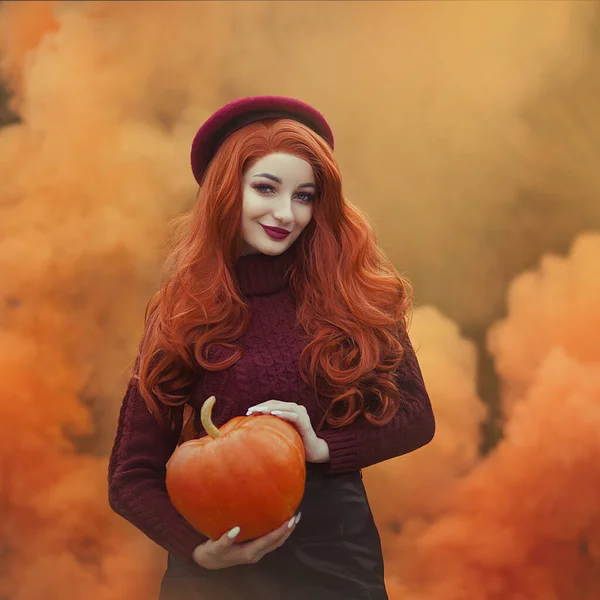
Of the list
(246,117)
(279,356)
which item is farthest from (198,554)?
(246,117)

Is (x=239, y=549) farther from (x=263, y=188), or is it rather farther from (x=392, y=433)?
(x=263, y=188)

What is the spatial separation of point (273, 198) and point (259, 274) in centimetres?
17

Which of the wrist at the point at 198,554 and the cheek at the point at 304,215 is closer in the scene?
the wrist at the point at 198,554

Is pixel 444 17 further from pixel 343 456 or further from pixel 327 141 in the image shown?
pixel 343 456

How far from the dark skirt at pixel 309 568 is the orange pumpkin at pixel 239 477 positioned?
0.56ft

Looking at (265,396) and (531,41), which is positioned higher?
(531,41)

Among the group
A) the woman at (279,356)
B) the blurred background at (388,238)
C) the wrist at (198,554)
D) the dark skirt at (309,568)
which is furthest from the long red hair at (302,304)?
the blurred background at (388,238)

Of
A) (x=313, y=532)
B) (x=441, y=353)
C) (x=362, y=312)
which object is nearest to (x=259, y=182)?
(x=362, y=312)

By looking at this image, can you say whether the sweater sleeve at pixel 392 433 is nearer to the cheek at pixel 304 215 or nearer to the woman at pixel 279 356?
the woman at pixel 279 356

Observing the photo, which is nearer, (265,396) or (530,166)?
(265,396)

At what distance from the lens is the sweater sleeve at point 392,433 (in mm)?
1673

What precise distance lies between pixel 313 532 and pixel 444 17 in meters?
1.65

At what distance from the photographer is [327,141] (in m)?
1.83

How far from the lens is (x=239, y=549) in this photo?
5.04 ft
